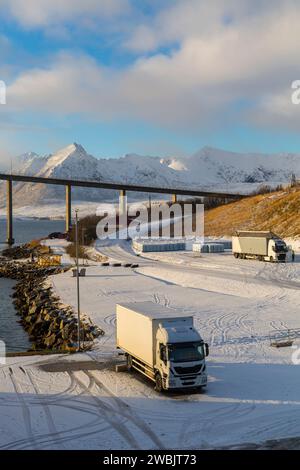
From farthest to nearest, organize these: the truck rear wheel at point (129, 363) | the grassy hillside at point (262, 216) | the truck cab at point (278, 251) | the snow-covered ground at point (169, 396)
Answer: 1. the grassy hillside at point (262, 216)
2. the truck cab at point (278, 251)
3. the truck rear wheel at point (129, 363)
4. the snow-covered ground at point (169, 396)

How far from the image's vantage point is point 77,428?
19781 mm

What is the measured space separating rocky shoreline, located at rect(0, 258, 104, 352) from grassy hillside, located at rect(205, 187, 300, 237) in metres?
38.4

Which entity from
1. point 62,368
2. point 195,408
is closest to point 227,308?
point 62,368

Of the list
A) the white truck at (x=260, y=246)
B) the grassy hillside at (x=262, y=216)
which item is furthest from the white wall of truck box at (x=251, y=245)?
the grassy hillside at (x=262, y=216)

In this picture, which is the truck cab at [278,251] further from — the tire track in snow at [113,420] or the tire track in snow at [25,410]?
the tire track in snow at [113,420]

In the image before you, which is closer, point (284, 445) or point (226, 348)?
point (284, 445)

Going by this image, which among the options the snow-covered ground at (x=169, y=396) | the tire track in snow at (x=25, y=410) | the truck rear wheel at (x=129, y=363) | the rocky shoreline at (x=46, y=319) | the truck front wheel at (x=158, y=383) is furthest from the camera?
the rocky shoreline at (x=46, y=319)

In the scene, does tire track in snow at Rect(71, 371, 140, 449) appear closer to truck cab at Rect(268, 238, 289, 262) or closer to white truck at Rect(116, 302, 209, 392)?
white truck at Rect(116, 302, 209, 392)

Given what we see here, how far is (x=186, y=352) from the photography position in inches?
923

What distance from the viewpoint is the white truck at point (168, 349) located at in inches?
913

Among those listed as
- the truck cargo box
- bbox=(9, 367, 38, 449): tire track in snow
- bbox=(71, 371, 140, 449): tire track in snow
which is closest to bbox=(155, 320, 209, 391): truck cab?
the truck cargo box

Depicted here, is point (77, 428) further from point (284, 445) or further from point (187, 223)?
point (187, 223)

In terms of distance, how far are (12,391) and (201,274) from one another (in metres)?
38.5
